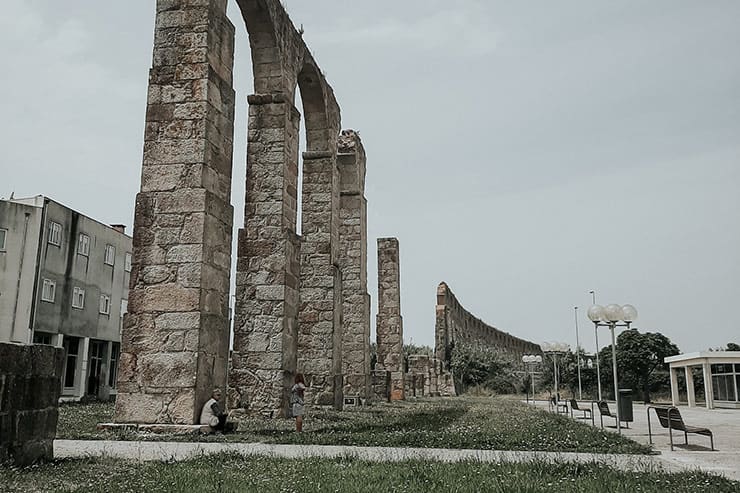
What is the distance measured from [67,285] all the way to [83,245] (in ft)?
6.14

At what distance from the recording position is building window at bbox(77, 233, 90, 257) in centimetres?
2658

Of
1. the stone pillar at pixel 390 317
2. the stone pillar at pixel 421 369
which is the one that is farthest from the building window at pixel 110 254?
the stone pillar at pixel 421 369

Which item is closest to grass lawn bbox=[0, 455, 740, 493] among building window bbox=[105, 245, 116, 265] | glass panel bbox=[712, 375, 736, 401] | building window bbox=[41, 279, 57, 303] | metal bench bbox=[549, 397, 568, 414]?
metal bench bbox=[549, 397, 568, 414]

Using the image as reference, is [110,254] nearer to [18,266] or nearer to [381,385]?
[18,266]

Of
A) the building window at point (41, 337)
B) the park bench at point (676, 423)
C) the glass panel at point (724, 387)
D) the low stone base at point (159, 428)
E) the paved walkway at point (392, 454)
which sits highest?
the building window at point (41, 337)

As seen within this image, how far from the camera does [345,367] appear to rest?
1997 centimetres

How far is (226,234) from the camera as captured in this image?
10414 millimetres

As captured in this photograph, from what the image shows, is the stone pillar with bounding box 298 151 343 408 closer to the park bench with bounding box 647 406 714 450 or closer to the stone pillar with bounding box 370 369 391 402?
the stone pillar with bounding box 370 369 391 402

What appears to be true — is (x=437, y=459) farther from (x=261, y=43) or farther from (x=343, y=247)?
(x=343, y=247)

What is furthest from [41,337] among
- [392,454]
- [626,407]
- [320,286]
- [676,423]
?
[676,423]

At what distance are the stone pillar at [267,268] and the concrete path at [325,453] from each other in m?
4.38

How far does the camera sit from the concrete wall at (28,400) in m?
5.73

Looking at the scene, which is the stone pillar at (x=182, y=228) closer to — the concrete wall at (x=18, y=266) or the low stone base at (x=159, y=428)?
the low stone base at (x=159, y=428)

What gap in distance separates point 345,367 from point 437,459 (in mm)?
13671
